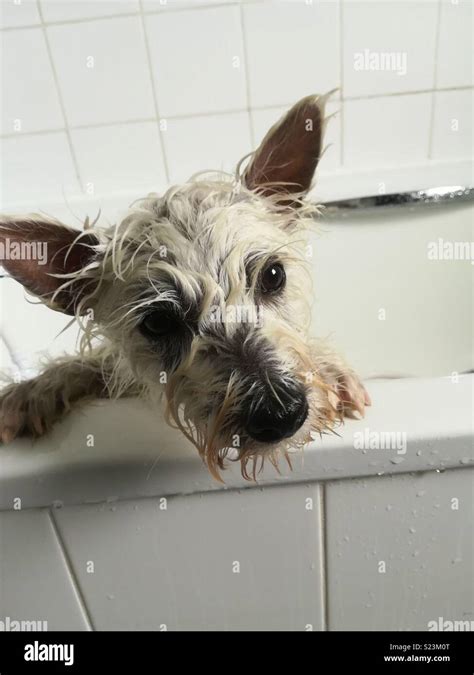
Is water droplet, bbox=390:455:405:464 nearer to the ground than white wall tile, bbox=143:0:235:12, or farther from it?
nearer to the ground

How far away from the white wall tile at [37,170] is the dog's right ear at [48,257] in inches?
38.9

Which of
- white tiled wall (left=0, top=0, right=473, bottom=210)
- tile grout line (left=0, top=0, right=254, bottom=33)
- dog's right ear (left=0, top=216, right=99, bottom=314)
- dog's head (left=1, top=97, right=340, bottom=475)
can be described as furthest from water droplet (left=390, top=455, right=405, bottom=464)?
tile grout line (left=0, top=0, right=254, bottom=33)

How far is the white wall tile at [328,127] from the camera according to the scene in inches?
77.0

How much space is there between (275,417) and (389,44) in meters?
1.61

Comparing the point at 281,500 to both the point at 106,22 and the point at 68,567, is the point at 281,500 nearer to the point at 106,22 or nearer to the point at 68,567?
the point at 68,567

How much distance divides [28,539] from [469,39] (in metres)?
2.00

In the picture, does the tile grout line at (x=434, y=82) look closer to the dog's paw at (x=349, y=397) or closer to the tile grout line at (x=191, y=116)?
the tile grout line at (x=191, y=116)

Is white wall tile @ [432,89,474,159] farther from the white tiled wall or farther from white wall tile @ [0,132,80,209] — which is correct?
white wall tile @ [0,132,80,209]

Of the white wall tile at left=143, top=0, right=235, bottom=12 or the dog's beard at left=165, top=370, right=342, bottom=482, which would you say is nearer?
the dog's beard at left=165, top=370, right=342, bottom=482

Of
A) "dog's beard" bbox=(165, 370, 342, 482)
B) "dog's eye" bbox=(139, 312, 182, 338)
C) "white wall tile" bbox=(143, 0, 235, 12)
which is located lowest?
"dog's beard" bbox=(165, 370, 342, 482)

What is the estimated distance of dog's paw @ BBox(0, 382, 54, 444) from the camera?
37.6 inches

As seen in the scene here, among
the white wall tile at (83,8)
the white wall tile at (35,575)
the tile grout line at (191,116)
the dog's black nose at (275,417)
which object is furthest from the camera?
the tile grout line at (191,116)

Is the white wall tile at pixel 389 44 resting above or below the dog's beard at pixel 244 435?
above

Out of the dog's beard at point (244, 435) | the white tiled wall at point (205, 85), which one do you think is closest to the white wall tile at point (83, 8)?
the white tiled wall at point (205, 85)
